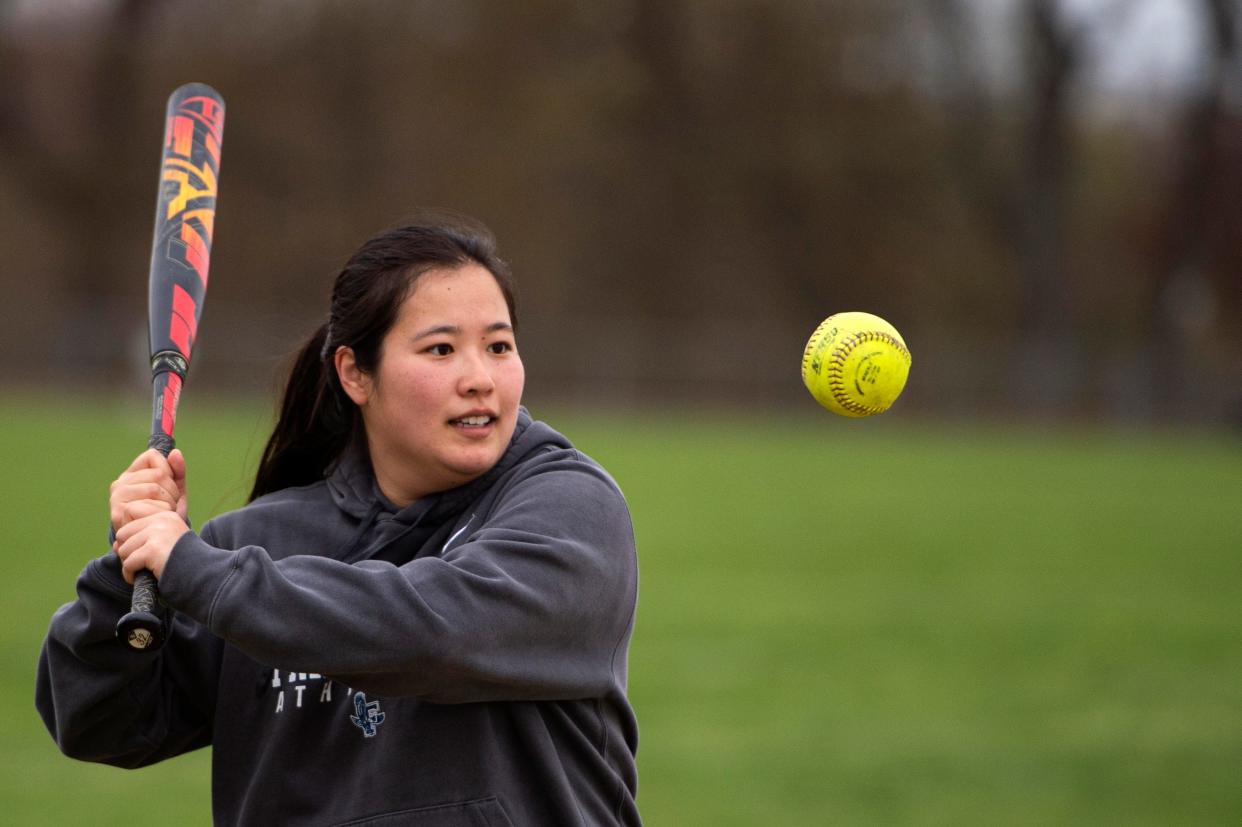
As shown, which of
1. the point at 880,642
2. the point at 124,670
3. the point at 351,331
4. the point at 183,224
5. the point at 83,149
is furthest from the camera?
the point at 83,149

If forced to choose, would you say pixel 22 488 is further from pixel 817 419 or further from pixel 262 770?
pixel 817 419

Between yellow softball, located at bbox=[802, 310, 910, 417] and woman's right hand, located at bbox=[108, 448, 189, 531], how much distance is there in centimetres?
121

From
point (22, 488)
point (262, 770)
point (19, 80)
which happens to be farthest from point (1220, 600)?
point (19, 80)

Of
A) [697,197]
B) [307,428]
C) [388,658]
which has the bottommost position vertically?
[388,658]

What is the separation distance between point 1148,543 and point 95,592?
12.5 m

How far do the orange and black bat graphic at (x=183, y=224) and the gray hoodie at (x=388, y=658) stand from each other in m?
0.60

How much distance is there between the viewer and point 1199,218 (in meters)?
37.5

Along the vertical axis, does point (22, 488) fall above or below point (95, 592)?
below

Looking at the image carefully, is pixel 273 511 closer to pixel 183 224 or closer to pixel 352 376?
pixel 352 376

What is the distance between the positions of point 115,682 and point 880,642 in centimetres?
708

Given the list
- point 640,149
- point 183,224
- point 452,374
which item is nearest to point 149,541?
point 452,374

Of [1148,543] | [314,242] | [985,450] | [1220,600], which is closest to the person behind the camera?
[1220,600]

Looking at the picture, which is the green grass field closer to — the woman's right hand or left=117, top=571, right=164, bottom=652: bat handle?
the woman's right hand

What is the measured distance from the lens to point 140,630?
98.0 inches
